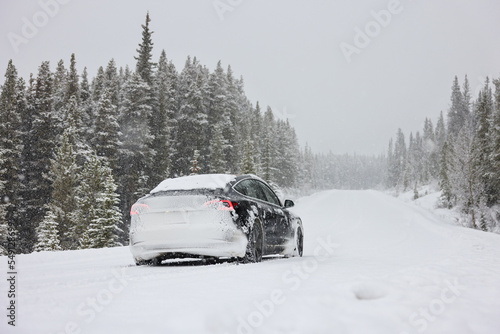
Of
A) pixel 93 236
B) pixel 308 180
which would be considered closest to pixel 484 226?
pixel 93 236

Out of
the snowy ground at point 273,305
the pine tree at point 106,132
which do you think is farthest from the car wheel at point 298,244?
the pine tree at point 106,132

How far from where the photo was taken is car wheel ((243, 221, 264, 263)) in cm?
655

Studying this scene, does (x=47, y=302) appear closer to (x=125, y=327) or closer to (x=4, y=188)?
(x=125, y=327)

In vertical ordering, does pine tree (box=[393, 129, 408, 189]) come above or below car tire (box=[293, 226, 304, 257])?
above

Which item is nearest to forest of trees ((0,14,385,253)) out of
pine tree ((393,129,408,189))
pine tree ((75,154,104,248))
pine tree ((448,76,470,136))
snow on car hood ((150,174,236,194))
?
pine tree ((75,154,104,248))

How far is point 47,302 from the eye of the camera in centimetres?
352

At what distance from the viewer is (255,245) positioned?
677cm

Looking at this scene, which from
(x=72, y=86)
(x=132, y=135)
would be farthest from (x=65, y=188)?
(x=72, y=86)

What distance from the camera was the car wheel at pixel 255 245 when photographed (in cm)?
655

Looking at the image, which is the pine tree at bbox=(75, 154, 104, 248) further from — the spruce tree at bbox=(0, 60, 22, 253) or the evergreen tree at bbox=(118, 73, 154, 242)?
the spruce tree at bbox=(0, 60, 22, 253)

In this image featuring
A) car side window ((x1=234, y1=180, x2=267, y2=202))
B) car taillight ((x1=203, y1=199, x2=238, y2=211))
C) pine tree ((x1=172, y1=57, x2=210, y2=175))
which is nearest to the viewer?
car taillight ((x1=203, y1=199, x2=238, y2=211))

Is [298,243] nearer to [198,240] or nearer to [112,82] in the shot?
[198,240]

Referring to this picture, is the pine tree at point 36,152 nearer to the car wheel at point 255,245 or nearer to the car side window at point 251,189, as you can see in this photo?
the car side window at point 251,189

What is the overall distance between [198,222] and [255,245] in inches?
42.3
